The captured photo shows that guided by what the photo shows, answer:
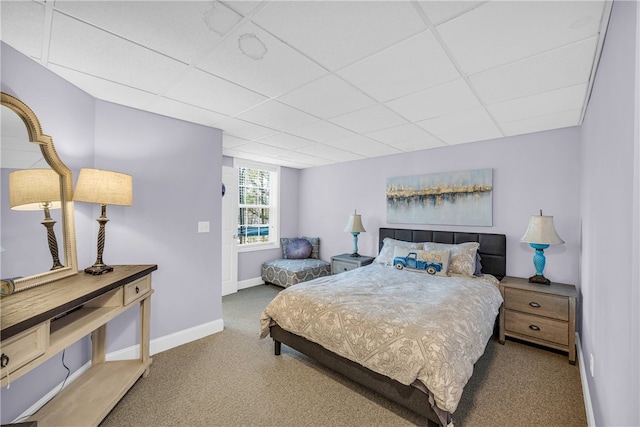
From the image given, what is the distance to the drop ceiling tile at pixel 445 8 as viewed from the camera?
1.30 metres

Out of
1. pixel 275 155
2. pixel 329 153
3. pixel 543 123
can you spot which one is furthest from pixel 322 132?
pixel 543 123

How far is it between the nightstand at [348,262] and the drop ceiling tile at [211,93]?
9.06 feet

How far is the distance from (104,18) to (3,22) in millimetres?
541

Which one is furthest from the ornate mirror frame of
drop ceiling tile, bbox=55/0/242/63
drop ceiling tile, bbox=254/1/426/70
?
drop ceiling tile, bbox=254/1/426/70

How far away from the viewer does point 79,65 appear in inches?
73.2

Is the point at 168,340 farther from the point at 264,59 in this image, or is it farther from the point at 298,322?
the point at 264,59

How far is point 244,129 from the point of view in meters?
3.21

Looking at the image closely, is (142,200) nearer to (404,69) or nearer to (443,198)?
(404,69)

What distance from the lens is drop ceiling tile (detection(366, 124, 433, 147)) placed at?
10.2 ft

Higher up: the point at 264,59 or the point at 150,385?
the point at 264,59

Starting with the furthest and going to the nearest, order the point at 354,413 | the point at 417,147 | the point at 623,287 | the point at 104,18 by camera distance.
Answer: the point at 417,147, the point at 354,413, the point at 104,18, the point at 623,287

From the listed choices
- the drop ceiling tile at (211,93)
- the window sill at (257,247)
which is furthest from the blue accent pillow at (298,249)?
the drop ceiling tile at (211,93)

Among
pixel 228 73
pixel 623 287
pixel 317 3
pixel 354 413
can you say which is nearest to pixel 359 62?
pixel 317 3

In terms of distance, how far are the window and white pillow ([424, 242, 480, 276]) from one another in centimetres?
336
